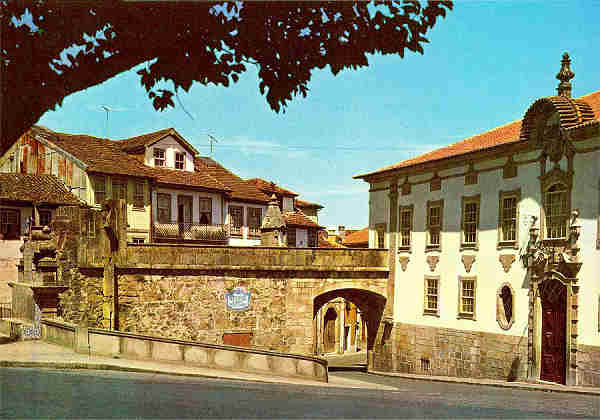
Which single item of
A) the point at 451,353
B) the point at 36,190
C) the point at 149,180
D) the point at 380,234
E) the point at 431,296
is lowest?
the point at 451,353

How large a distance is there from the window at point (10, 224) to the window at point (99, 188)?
4.16 m

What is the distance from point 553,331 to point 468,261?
16.3 ft

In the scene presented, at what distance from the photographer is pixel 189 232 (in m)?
42.1

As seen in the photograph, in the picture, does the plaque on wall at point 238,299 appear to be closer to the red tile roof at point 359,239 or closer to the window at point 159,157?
the window at point 159,157

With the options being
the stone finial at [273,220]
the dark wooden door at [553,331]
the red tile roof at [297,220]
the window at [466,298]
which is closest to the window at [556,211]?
the dark wooden door at [553,331]

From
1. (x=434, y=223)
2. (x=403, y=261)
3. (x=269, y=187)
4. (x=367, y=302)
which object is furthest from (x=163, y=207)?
(x=434, y=223)

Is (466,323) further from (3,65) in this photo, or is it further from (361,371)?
(3,65)

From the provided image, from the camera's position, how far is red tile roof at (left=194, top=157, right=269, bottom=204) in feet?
151

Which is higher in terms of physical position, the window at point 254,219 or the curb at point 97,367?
the window at point 254,219

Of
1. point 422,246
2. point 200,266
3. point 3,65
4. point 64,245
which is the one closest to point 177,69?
point 3,65

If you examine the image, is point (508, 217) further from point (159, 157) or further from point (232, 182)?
point (232, 182)

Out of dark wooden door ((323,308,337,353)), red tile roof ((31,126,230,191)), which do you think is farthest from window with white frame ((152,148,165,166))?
dark wooden door ((323,308,337,353))

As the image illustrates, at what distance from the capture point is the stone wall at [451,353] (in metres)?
24.9

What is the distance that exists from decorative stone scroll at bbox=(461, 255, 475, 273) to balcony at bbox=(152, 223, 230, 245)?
19.6 meters
